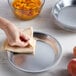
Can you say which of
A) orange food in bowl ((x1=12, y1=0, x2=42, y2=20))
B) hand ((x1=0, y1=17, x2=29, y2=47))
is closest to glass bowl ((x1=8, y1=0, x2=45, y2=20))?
orange food in bowl ((x1=12, y1=0, x2=42, y2=20))

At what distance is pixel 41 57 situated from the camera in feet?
2.95

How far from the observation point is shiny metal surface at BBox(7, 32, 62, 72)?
856mm

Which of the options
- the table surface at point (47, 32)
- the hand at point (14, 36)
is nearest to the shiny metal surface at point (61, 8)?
the table surface at point (47, 32)

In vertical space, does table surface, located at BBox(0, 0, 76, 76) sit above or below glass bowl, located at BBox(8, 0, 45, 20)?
below

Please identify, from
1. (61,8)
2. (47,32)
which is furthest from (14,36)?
(61,8)

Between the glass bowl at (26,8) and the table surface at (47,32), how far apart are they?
25mm

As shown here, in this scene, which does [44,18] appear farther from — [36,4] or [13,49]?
[13,49]

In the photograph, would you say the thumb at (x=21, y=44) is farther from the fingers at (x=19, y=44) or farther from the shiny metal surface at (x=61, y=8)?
the shiny metal surface at (x=61, y=8)

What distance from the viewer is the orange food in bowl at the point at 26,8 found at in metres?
0.98

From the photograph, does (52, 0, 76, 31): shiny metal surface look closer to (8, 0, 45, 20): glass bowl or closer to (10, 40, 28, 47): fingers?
(8, 0, 45, 20): glass bowl

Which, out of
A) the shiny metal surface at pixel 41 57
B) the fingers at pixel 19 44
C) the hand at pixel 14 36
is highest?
the hand at pixel 14 36

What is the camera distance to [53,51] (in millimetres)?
915

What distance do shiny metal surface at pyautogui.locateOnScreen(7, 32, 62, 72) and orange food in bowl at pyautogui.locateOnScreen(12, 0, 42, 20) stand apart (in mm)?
82

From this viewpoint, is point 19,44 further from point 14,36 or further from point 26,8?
point 26,8
